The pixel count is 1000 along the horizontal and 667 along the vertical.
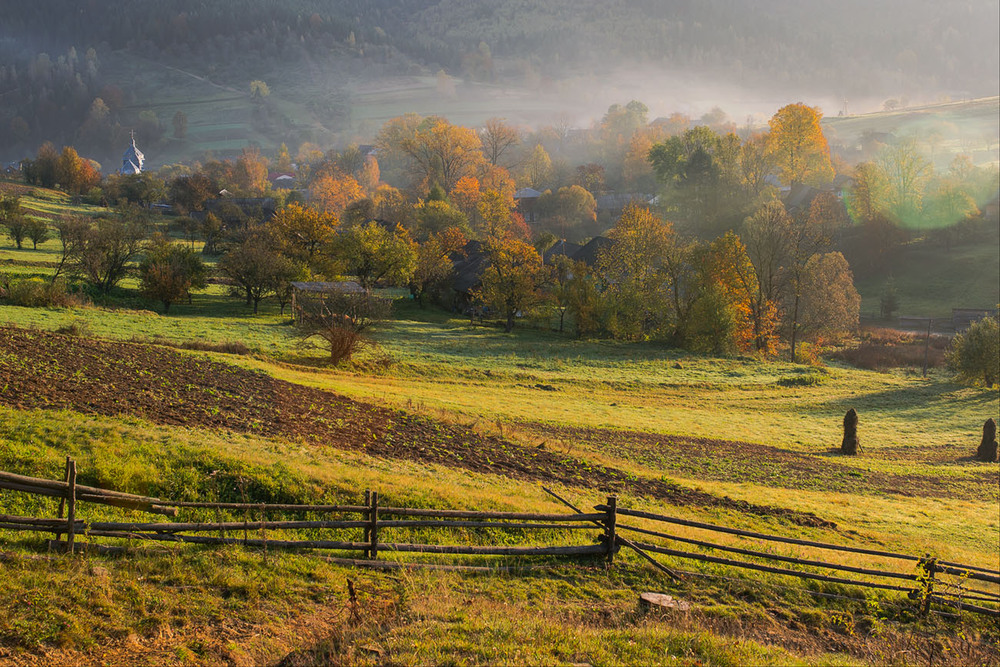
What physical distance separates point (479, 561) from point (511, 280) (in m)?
48.1

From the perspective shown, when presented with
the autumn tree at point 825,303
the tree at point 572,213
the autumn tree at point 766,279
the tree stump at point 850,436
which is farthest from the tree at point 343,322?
the tree at point 572,213

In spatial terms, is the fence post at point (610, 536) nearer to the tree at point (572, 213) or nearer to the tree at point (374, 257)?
the tree at point (374, 257)

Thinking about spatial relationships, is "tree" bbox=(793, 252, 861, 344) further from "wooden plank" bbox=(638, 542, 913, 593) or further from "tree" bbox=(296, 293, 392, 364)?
"wooden plank" bbox=(638, 542, 913, 593)

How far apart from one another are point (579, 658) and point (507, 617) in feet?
4.13

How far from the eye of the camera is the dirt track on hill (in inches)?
660

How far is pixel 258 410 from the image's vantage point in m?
19.7

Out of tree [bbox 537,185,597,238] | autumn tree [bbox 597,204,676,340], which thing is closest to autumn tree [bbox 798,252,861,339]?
autumn tree [bbox 597,204,676,340]

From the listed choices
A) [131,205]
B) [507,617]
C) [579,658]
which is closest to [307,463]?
[507,617]

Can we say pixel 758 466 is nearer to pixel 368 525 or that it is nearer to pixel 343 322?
pixel 368 525

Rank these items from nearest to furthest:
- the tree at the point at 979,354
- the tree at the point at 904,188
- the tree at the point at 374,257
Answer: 1. the tree at the point at 979,354
2. the tree at the point at 374,257
3. the tree at the point at 904,188

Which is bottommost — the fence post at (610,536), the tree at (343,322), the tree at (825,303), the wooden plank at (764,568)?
the wooden plank at (764,568)

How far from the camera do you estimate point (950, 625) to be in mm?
11797

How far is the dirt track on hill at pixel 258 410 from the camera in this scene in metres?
16.8

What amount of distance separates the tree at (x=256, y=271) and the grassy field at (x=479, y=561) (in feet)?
65.7
